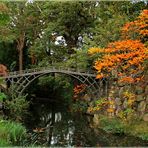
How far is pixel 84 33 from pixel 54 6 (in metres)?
3.13

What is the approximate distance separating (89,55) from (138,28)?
16.1ft

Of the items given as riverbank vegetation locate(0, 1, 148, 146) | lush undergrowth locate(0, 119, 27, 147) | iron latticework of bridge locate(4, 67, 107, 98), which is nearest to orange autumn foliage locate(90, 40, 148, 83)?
riverbank vegetation locate(0, 1, 148, 146)

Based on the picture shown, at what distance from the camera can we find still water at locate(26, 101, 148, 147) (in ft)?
64.6

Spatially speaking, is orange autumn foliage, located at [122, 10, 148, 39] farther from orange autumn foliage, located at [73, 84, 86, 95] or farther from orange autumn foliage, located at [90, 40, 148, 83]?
orange autumn foliage, located at [73, 84, 86, 95]

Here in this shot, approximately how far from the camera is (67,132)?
23016mm

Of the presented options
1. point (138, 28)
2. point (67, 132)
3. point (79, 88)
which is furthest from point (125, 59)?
point (79, 88)

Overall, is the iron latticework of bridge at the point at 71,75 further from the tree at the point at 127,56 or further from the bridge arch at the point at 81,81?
the tree at the point at 127,56

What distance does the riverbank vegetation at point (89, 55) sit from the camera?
2279 cm

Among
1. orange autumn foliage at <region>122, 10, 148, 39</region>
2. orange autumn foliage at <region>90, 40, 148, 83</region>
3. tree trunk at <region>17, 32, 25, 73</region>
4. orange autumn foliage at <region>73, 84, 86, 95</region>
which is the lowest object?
orange autumn foliage at <region>73, 84, 86, 95</region>

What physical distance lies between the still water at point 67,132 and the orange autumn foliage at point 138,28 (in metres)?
5.88

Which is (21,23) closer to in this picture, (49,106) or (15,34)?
(15,34)

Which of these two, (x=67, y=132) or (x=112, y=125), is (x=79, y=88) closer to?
(x=112, y=125)

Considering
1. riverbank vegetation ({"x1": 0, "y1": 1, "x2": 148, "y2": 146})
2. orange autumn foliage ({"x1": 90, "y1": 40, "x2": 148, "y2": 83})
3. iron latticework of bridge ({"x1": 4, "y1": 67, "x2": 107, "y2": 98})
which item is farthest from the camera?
iron latticework of bridge ({"x1": 4, "y1": 67, "x2": 107, "y2": 98})

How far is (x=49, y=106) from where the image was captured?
3716 cm
